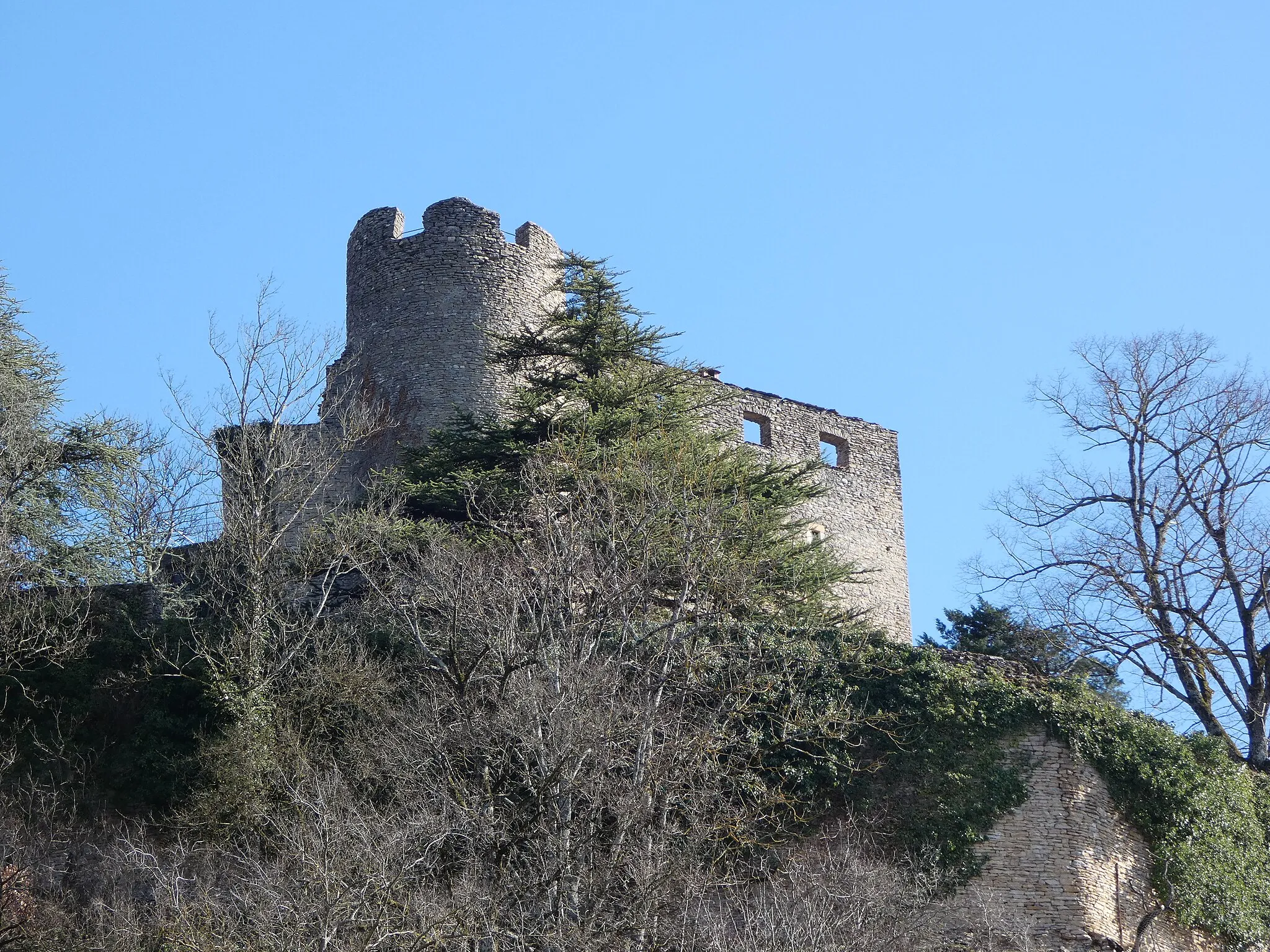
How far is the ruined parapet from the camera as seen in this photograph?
28797 mm

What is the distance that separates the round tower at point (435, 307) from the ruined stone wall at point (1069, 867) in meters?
10.8

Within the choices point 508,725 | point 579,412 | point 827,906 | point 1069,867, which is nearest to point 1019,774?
point 1069,867

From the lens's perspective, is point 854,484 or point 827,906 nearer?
point 827,906

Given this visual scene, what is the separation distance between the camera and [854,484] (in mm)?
30094

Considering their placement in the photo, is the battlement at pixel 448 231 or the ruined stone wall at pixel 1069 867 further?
the battlement at pixel 448 231

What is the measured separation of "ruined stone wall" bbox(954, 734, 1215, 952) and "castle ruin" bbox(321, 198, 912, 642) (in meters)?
7.50

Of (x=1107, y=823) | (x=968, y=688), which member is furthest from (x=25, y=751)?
(x=1107, y=823)

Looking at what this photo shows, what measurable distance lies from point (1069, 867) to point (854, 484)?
1418 cm

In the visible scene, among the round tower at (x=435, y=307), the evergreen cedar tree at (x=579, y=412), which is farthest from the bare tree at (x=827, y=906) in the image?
the round tower at (x=435, y=307)

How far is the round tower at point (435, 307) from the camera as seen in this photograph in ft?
81.8

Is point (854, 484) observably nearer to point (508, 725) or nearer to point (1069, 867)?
point (1069, 867)

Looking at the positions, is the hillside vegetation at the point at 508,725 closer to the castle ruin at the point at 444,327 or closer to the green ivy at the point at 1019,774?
the green ivy at the point at 1019,774

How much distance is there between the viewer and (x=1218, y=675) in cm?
2125

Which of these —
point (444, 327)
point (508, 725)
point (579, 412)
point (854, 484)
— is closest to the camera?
point (508, 725)
